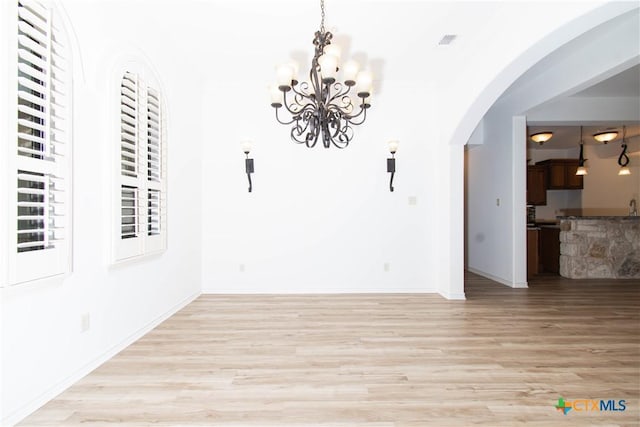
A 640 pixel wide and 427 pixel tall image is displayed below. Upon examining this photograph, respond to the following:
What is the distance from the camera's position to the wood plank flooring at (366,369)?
178 cm

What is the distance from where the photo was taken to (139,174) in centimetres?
283

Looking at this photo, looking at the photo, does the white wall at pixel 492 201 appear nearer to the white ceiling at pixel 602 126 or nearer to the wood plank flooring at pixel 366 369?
the white ceiling at pixel 602 126

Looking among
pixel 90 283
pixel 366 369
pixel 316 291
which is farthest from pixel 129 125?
pixel 316 291

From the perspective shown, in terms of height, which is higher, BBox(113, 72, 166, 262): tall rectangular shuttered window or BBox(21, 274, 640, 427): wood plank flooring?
BBox(113, 72, 166, 262): tall rectangular shuttered window

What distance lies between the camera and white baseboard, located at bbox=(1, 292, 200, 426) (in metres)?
1.72

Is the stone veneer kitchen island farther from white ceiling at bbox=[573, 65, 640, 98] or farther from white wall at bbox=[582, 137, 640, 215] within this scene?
white wall at bbox=[582, 137, 640, 215]

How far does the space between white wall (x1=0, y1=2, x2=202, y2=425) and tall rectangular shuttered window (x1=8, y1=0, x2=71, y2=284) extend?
107 millimetres

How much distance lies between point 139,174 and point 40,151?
1.01 m

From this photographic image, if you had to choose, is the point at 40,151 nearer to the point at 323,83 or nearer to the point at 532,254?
the point at 323,83

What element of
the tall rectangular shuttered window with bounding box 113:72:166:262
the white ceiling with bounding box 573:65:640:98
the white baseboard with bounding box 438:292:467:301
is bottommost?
the white baseboard with bounding box 438:292:467:301

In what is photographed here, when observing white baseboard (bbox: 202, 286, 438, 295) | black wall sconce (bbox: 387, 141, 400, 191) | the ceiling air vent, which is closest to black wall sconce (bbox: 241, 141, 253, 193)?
white baseboard (bbox: 202, 286, 438, 295)

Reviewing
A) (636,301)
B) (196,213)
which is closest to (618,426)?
(636,301)

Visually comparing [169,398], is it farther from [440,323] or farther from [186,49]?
[186,49]

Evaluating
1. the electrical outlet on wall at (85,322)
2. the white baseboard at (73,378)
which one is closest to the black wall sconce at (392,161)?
the white baseboard at (73,378)
